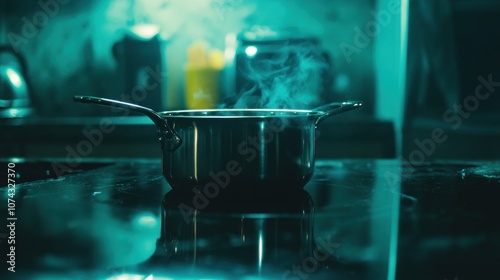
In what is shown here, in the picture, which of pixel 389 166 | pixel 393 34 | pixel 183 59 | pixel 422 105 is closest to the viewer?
pixel 389 166

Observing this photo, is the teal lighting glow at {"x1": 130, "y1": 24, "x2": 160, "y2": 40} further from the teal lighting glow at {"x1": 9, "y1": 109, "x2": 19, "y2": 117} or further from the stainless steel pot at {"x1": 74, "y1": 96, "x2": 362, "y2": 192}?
the stainless steel pot at {"x1": 74, "y1": 96, "x2": 362, "y2": 192}

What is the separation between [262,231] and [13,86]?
1920 millimetres

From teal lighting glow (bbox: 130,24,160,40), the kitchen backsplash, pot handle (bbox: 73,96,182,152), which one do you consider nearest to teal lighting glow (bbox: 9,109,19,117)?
the kitchen backsplash

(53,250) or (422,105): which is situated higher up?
(422,105)

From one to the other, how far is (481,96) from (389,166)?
0.99 meters

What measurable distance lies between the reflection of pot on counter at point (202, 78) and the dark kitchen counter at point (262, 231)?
1.11 metres

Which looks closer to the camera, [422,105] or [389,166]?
[389,166]

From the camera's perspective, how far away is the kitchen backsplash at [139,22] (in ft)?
6.43

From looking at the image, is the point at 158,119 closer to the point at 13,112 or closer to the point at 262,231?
the point at 262,231

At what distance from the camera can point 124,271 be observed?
283 millimetres

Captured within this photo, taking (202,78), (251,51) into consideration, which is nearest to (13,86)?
(202,78)

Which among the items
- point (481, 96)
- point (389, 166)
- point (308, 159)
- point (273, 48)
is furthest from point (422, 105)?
point (308, 159)

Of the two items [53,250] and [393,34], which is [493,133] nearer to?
[393,34]

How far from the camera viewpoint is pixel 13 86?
1.99m
